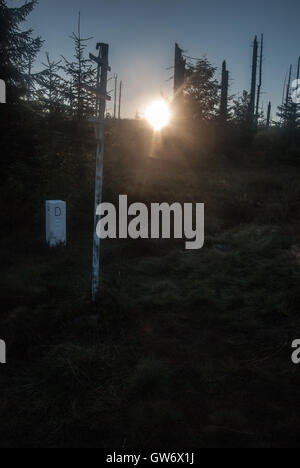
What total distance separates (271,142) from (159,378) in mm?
25990

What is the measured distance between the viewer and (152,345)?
15.9 feet

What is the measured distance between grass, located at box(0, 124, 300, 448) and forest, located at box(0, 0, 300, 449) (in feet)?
0.06

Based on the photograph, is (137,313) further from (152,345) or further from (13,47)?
(13,47)

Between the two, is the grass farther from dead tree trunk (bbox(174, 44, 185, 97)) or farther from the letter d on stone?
dead tree trunk (bbox(174, 44, 185, 97))

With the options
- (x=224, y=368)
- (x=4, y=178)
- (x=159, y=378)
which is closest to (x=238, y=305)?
(x=224, y=368)

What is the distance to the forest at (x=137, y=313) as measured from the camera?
11.5 feet

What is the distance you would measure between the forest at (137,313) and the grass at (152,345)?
0.02 metres

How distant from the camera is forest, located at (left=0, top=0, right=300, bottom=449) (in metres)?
3.51

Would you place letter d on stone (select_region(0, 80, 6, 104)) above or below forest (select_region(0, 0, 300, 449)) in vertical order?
above

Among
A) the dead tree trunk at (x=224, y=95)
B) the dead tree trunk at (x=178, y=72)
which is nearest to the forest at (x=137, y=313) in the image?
the dead tree trunk at (x=178, y=72)

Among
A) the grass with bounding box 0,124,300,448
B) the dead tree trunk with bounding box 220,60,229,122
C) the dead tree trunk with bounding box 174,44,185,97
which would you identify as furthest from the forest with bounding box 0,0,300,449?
the dead tree trunk with bounding box 220,60,229,122

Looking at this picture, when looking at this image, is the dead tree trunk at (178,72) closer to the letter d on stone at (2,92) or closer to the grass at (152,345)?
the letter d on stone at (2,92)

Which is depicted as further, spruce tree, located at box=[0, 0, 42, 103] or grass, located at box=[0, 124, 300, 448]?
spruce tree, located at box=[0, 0, 42, 103]
